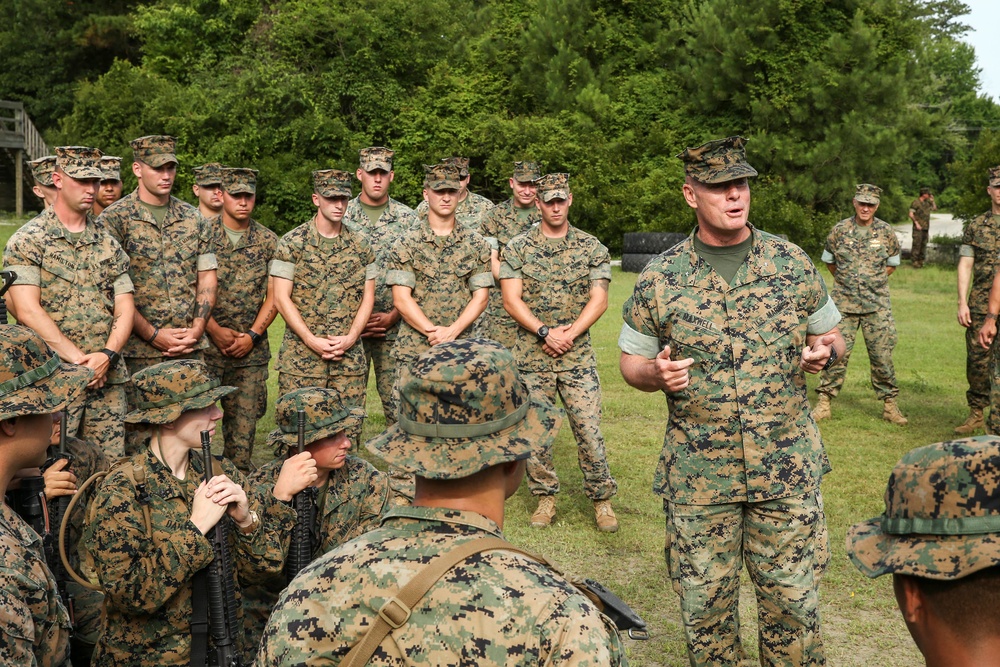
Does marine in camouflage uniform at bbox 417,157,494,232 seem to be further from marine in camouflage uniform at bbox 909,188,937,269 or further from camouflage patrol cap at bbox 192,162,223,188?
marine in camouflage uniform at bbox 909,188,937,269

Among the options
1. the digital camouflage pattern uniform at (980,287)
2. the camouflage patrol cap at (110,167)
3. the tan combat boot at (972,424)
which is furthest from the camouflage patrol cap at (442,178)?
the tan combat boot at (972,424)

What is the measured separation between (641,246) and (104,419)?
19.4m

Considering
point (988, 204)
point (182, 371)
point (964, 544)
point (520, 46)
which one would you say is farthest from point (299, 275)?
point (520, 46)

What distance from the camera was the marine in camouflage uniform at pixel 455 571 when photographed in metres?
2.29

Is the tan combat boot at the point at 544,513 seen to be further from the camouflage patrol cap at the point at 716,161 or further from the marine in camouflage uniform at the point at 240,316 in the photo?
the camouflage patrol cap at the point at 716,161

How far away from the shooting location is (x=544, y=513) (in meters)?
7.82

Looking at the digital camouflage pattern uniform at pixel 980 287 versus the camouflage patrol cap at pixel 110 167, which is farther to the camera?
the digital camouflage pattern uniform at pixel 980 287

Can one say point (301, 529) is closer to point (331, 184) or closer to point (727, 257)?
point (727, 257)

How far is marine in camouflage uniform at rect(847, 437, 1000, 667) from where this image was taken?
6.49 ft

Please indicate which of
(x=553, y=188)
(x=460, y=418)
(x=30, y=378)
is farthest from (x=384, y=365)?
(x=460, y=418)

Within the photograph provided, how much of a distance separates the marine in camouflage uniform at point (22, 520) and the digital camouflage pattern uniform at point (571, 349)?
4346mm

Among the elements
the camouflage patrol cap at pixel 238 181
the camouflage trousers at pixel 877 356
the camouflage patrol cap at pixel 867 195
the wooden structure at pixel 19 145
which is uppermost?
the camouflage patrol cap at pixel 238 181

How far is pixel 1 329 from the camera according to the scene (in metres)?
3.60

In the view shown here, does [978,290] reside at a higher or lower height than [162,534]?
lower
